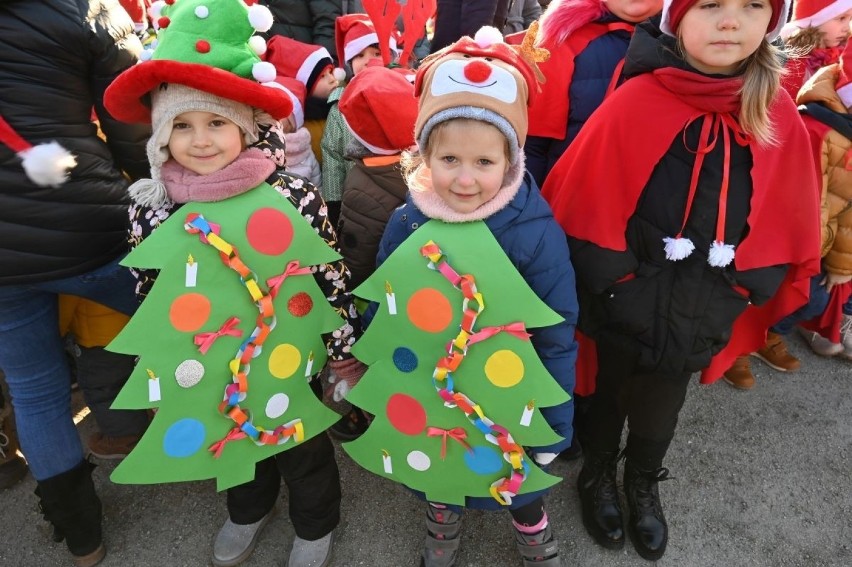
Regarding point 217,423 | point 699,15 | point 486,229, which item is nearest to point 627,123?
point 699,15

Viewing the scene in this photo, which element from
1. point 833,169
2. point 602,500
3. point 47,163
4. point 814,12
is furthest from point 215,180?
point 814,12

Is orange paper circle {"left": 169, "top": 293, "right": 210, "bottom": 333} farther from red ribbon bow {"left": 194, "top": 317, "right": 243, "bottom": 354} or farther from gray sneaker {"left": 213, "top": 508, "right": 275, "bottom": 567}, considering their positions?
gray sneaker {"left": 213, "top": 508, "right": 275, "bottom": 567}

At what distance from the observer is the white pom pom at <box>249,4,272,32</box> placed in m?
1.53

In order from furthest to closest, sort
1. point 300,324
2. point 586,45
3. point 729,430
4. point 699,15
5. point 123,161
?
point 729,430 → point 586,45 → point 123,161 → point 300,324 → point 699,15

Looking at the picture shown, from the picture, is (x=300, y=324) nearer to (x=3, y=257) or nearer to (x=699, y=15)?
(x=3, y=257)

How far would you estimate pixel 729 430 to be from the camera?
2621mm

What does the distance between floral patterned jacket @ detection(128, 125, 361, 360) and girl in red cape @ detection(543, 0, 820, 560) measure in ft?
2.39

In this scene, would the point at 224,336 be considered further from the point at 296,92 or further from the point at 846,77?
the point at 846,77

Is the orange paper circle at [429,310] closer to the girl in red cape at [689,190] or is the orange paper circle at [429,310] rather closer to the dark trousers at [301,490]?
the girl in red cape at [689,190]

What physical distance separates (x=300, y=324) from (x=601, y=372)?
1.10 metres

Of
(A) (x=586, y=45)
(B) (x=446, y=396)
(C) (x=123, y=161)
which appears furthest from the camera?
(A) (x=586, y=45)

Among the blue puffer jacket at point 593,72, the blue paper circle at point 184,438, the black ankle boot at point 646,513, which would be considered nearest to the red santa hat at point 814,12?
the blue puffer jacket at point 593,72

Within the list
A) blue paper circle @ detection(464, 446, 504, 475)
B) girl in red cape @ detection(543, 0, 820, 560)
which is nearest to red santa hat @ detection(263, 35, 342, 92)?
girl in red cape @ detection(543, 0, 820, 560)

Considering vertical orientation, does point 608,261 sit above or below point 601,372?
above
